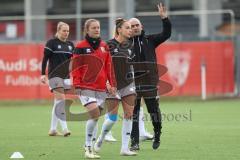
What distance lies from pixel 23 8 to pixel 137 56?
1061 inches

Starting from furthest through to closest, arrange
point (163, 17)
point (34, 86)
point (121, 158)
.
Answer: point (34, 86), point (163, 17), point (121, 158)

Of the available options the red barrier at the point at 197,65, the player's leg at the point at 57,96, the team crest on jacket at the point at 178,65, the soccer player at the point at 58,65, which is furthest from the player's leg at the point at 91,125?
the team crest on jacket at the point at 178,65

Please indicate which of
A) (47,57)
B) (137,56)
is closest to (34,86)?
(47,57)

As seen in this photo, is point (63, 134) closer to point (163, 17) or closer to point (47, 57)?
point (47, 57)

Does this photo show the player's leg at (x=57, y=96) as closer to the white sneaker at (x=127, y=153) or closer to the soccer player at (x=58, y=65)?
the soccer player at (x=58, y=65)

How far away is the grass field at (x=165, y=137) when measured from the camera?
12711 millimetres

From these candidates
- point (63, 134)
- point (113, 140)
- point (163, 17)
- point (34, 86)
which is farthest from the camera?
point (34, 86)

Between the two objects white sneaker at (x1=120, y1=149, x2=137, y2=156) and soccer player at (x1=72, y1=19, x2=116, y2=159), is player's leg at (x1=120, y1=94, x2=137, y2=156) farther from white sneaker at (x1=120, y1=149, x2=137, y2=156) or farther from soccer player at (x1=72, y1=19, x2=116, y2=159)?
soccer player at (x1=72, y1=19, x2=116, y2=159)

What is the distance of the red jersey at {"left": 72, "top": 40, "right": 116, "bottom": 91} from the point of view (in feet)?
40.8

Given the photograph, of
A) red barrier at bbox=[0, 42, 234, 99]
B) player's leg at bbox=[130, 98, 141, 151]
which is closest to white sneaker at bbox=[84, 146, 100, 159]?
player's leg at bbox=[130, 98, 141, 151]

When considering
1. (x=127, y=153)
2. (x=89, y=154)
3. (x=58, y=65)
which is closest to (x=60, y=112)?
(x=58, y=65)

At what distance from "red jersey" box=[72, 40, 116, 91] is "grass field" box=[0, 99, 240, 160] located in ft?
3.83

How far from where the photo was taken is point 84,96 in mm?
12383

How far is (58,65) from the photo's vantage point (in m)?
16.6
